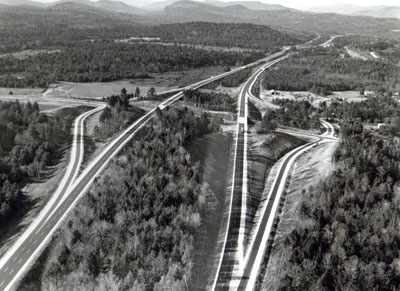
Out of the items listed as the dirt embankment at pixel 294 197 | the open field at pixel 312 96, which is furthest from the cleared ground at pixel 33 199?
the open field at pixel 312 96

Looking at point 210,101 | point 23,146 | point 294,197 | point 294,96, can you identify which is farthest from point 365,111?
point 23,146

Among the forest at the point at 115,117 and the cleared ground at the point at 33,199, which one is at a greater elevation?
the forest at the point at 115,117

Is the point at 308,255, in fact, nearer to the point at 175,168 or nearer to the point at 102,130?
the point at 175,168

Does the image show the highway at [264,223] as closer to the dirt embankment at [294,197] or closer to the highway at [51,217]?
the dirt embankment at [294,197]

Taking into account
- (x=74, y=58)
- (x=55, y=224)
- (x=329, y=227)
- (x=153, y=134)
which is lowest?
(x=55, y=224)

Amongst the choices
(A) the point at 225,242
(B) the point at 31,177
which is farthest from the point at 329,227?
(B) the point at 31,177

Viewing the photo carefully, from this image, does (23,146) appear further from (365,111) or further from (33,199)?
(365,111)
